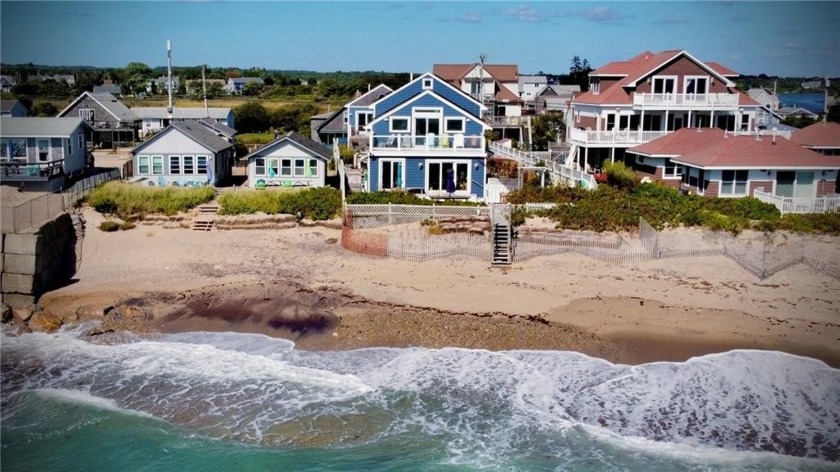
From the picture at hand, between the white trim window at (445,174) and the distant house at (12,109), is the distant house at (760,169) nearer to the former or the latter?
the white trim window at (445,174)

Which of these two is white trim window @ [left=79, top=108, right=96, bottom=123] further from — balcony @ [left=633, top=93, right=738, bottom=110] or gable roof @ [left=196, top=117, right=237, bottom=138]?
balcony @ [left=633, top=93, right=738, bottom=110]

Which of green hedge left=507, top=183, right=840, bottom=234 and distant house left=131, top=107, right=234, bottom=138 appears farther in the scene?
distant house left=131, top=107, right=234, bottom=138

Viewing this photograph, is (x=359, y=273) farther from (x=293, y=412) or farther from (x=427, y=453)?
(x=427, y=453)

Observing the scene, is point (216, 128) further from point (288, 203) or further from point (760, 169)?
point (760, 169)

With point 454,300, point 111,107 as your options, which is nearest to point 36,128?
point 111,107

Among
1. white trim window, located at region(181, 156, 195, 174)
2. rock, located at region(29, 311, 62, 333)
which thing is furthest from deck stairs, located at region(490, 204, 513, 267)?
white trim window, located at region(181, 156, 195, 174)

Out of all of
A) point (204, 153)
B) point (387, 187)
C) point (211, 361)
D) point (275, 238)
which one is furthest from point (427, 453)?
point (204, 153)
